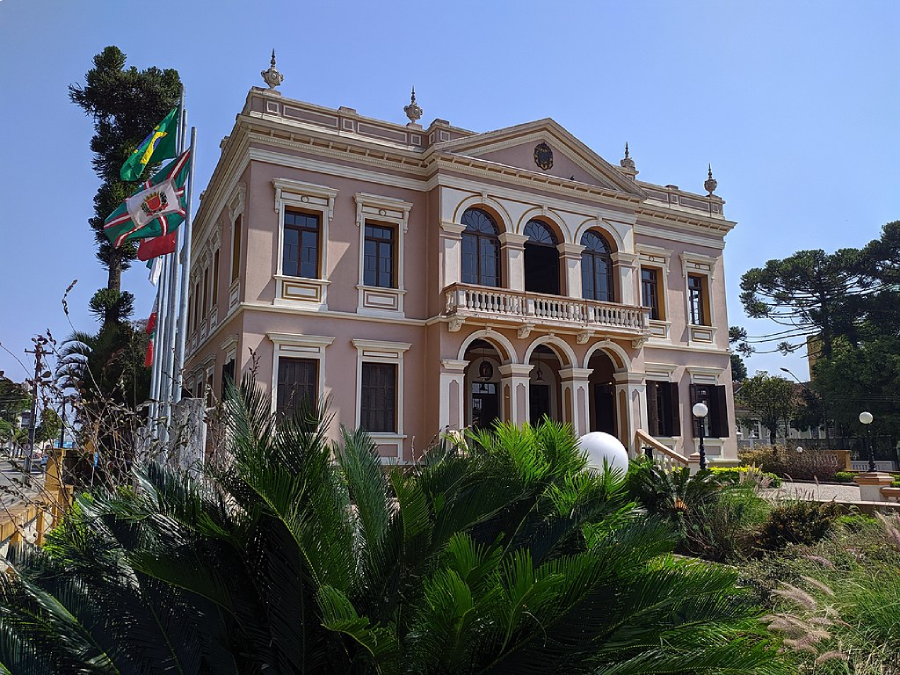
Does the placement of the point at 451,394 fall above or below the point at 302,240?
below

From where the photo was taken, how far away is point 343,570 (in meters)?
2.82

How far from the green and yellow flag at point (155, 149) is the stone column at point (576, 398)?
11.5 metres

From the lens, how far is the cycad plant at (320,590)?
8.50 ft

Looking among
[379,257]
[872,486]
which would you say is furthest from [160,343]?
[872,486]

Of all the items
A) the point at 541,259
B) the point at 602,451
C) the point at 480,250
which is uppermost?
the point at 541,259

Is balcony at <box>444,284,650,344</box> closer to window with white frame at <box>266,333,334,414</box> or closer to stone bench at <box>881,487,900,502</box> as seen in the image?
window with white frame at <box>266,333,334,414</box>

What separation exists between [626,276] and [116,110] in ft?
54.8

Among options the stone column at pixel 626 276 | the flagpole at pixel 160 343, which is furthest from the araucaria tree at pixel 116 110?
the stone column at pixel 626 276

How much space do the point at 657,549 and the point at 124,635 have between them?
2.53 m

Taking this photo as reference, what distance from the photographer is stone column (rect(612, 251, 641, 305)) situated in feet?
65.0

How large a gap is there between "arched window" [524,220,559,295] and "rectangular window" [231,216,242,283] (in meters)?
8.02

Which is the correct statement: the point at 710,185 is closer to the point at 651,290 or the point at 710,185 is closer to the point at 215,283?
the point at 651,290

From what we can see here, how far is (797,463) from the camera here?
86.2ft

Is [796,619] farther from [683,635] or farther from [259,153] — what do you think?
[259,153]
